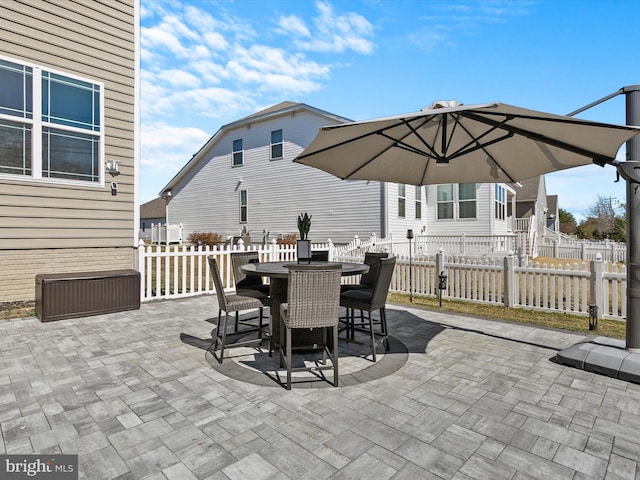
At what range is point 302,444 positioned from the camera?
226cm

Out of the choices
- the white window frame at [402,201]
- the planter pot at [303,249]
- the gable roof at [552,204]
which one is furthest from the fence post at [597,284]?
Result: the gable roof at [552,204]

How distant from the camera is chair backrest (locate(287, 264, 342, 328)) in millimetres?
3076

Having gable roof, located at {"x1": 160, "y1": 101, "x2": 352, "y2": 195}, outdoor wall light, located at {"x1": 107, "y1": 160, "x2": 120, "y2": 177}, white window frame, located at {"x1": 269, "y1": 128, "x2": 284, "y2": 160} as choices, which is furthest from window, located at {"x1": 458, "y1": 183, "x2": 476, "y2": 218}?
outdoor wall light, located at {"x1": 107, "y1": 160, "x2": 120, "y2": 177}

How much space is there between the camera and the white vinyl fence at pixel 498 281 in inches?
224

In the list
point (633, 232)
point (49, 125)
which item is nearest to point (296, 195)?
point (49, 125)

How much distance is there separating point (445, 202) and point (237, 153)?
32.6ft

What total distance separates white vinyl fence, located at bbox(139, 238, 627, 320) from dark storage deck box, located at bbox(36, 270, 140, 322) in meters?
0.62

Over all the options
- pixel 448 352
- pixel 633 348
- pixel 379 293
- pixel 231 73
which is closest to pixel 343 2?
pixel 231 73

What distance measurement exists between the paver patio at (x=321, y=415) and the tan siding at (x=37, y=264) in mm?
2192

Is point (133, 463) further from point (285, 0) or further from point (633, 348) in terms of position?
point (285, 0)

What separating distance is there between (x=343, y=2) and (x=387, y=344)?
7.11m

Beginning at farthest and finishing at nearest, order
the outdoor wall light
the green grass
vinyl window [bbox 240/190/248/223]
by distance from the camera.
Answer: 1. vinyl window [bbox 240/190/248/223]
2. the outdoor wall light
3. the green grass

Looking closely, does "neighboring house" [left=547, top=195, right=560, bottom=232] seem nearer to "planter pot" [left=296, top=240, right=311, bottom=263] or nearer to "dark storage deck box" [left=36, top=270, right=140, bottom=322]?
"planter pot" [left=296, top=240, right=311, bottom=263]

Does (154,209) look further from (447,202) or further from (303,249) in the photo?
(303,249)
